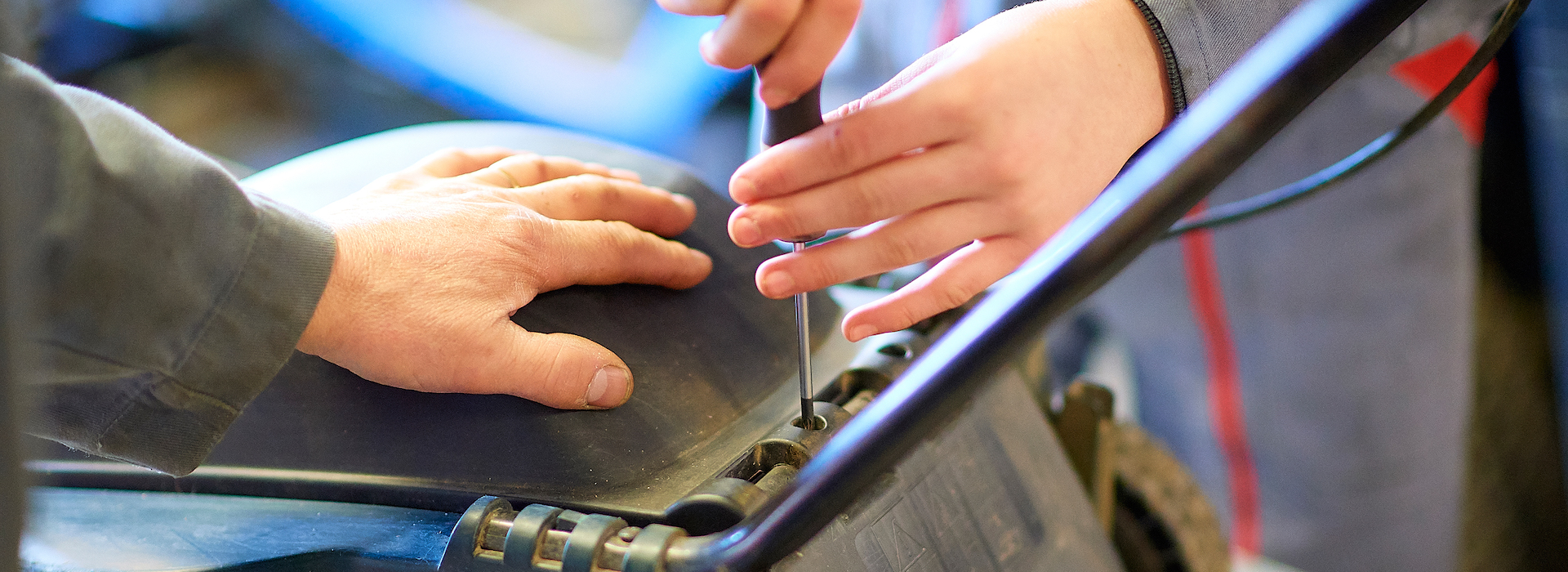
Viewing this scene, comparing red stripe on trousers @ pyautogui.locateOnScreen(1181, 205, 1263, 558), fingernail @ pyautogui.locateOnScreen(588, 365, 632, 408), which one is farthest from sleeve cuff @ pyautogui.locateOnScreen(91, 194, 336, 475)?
red stripe on trousers @ pyautogui.locateOnScreen(1181, 205, 1263, 558)

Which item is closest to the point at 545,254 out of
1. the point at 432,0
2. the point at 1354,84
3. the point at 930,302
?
the point at 930,302

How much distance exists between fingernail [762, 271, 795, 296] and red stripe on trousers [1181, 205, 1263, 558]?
1022 mm

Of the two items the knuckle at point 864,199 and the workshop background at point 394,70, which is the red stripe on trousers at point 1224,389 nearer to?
the workshop background at point 394,70

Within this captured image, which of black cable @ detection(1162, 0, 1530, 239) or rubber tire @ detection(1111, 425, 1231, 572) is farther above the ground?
black cable @ detection(1162, 0, 1530, 239)

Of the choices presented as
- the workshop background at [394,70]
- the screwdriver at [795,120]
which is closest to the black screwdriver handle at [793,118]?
the screwdriver at [795,120]

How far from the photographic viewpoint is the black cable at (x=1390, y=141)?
0.53 metres

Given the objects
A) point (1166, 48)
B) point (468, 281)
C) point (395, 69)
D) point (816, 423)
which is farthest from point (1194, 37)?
point (395, 69)

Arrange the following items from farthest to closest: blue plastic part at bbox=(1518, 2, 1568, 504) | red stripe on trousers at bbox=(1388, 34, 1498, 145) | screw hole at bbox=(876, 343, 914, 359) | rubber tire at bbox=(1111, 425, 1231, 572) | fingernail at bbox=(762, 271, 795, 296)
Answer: red stripe on trousers at bbox=(1388, 34, 1498, 145) < blue plastic part at bbox=(1518, 2, 1568, 504) < rubber tire at bbox=(1111, 425, 1231, 572) < screw hole at bbox=(876, 343, 914, 359) < fingernail at bbox=(762, 271, 795, 296)

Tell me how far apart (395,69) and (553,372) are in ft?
6.47

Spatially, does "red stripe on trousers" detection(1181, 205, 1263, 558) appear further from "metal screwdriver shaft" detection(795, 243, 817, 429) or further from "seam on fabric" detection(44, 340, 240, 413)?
"seam on fabric" detection(44, 340, 240, 413)

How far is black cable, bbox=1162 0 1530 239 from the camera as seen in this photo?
53 cm

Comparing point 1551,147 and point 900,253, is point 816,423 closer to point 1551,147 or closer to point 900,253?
point 900,253

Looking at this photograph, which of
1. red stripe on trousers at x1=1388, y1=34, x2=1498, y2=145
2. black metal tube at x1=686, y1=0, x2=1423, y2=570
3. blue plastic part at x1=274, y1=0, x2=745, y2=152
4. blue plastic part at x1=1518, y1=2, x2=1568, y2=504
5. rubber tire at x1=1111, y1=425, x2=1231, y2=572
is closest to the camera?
Result: black metal tube at x1=686, y1=0, x2=1423, y2=570

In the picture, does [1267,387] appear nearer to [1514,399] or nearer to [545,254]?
[1514,399]
